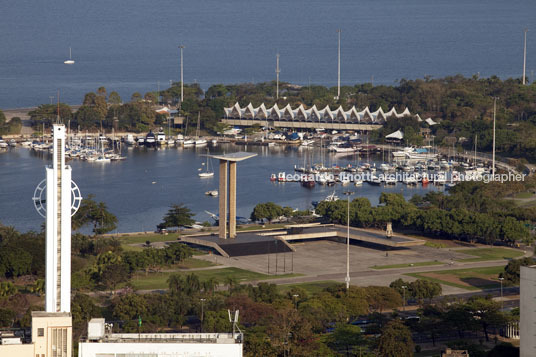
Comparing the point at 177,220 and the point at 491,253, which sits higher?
the point at 177,220

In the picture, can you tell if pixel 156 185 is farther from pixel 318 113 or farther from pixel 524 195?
pixel 318 113

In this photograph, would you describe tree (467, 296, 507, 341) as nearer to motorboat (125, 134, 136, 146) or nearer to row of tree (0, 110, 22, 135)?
motorboat (125, 134, 136, 146)

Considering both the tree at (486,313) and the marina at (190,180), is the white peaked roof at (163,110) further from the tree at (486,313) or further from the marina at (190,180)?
the tree at (486,313)

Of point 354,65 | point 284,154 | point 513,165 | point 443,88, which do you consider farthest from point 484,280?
point 354,65

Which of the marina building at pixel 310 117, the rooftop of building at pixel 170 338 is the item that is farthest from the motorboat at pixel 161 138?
the rooftop of building at pixel 170 338

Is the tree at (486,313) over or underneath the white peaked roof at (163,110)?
underneath

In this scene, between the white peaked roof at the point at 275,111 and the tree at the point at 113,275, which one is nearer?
the tree at the point at 113,275

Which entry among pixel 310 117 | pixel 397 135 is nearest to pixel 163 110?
pixel 310 117

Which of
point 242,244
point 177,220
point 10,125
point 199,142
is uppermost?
point 10,125
